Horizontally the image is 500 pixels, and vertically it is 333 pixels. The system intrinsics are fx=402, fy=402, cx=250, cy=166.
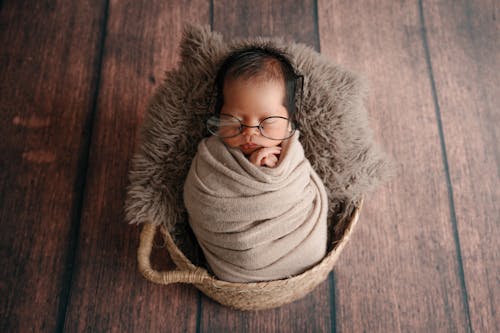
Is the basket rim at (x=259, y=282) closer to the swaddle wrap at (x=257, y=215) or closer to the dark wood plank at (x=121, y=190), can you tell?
the swaddle wrap at (x=257, y=215)

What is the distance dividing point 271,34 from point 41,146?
32.5 inches

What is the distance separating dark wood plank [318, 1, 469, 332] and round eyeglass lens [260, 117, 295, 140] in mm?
425

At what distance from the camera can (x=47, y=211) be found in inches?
45.6

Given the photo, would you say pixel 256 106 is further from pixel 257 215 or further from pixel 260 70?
pixel 257 215

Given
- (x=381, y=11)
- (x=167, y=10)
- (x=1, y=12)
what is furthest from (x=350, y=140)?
(x=1, y=12)

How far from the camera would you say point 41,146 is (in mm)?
1225

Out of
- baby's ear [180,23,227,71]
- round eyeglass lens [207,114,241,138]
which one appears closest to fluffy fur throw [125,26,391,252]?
baby's ear [180,23,227,71]

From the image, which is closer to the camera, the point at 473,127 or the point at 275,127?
the point at 275,127

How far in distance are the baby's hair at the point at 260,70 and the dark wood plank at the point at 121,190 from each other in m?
0.39

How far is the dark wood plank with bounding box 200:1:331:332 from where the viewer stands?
42.3 inches

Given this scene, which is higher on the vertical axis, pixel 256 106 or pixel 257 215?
pixel 256 106

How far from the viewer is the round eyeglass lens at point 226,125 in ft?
3.03

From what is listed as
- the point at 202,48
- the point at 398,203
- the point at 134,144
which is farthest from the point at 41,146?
the point at 398,203

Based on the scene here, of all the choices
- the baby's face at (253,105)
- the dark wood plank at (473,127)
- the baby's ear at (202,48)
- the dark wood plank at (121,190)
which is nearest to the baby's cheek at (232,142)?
the baby's face at (253,105)
